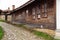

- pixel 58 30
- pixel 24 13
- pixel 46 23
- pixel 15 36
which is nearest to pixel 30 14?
pixel 24 13

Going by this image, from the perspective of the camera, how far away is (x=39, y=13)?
2353 cm

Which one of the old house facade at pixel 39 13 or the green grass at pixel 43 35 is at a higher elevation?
the old house facade at pixel 39 13

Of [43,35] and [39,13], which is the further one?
[39,13]

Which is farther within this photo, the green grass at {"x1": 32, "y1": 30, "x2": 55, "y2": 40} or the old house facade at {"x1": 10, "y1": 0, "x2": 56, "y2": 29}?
the old house facade at {"x1": 10, "y1": 0, "x2": 56, "y2": 29}

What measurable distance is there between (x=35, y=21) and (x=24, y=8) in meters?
3.31

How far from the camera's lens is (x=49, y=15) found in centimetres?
2172

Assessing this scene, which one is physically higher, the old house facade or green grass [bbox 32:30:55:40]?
the old house facade

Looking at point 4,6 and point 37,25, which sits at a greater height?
point 4,6

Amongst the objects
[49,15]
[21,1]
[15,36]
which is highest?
[21,1]

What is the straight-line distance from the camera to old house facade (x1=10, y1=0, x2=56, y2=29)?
21.3 metres

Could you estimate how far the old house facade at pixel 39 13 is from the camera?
21.3m

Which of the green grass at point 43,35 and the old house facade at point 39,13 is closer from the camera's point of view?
the green grass at point 43,35

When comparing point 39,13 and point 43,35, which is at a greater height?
point 39,13

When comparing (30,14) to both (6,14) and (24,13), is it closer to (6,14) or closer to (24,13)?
(24,13)
